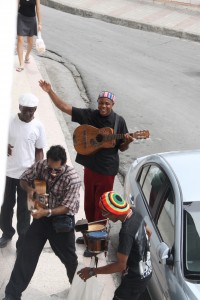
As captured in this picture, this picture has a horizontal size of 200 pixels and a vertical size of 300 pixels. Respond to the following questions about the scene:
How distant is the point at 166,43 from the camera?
1748cm

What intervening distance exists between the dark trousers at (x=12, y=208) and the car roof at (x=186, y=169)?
1293 mm

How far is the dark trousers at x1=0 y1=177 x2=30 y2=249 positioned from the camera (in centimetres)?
596

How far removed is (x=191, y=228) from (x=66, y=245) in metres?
1.02

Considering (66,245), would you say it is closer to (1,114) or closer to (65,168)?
(65,168)

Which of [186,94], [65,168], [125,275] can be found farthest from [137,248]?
[186,94]

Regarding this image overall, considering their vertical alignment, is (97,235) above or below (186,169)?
below

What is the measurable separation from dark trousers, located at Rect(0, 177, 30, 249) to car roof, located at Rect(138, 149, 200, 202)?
129 centimetres

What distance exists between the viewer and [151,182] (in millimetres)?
6062

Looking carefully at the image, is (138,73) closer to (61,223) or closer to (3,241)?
(3,241)

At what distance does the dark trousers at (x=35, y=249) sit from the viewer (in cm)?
528

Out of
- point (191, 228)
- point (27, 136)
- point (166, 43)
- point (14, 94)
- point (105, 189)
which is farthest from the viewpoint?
point (166, 43)

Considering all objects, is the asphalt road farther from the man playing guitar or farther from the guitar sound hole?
the guitar sound hole

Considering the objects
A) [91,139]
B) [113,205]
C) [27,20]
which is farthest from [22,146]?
[27,20]

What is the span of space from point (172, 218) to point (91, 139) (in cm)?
137
